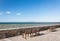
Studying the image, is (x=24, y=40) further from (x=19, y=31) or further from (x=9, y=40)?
(x=19, y=31)

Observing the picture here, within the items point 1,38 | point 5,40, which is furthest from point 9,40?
point 1,38

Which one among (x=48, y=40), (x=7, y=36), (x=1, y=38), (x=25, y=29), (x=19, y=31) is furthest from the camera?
(x=25, y=29)

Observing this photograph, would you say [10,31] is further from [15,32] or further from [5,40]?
[5,40]

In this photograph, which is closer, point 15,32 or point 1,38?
point 1,38

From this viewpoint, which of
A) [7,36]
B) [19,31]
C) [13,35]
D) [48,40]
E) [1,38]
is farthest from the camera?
[19,31]

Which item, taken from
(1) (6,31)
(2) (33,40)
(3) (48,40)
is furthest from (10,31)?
(3) (48,40)

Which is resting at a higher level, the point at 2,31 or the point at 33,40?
the point at 2,31

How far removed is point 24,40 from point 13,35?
1.53 metres

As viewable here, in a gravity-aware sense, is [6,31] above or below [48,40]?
above

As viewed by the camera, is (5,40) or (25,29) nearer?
(5,40)

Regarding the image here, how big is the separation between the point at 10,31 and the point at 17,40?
1.33 meters

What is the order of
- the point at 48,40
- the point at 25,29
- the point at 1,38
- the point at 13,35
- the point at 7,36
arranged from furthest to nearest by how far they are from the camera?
the point at 25,29 → the point at 13,35 → the point at 7,36 → the point at 1,38 → the point at 48,40

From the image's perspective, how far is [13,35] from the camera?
22.0 feet

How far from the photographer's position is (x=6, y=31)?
630cm
